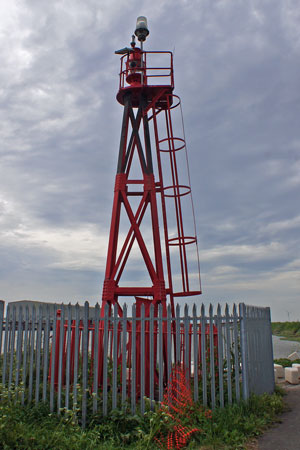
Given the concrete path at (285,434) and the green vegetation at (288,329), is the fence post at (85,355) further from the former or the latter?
the green vegetation at (288,329)

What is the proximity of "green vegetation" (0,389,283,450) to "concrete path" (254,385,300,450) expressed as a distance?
187 millimetres

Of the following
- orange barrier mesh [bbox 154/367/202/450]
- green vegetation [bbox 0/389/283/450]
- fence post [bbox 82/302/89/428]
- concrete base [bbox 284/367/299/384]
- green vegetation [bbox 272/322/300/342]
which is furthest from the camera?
green vegetation [bbox 272/322/300/342]

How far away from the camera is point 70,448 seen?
612 cm

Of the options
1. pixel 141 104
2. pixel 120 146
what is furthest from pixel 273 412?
pixel 141 104

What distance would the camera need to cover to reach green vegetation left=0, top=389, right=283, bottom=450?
Result: 246 inches

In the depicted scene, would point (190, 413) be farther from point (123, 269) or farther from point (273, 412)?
point (123, 269)

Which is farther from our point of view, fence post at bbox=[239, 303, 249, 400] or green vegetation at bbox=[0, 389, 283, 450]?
fence post at bbox=[239, 303, 249, 400]

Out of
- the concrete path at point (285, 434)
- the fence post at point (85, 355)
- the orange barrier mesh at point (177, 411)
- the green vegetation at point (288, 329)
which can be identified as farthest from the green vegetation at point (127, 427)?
the green vegetation at point (288, 329)

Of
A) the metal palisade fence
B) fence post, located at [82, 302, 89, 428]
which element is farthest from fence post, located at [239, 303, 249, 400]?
fence post, located at [82, 302, 89, 428]

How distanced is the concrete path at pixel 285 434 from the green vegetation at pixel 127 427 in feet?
0.61

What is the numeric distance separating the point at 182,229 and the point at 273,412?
499cm

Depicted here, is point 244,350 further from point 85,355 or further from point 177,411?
point 85,355

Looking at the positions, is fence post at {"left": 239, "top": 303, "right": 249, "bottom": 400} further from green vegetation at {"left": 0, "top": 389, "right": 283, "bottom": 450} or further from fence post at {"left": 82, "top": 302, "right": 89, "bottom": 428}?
fence post at {"left": 82, "top": 302, "right": 89, "bottom": 428}

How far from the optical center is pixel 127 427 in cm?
710
